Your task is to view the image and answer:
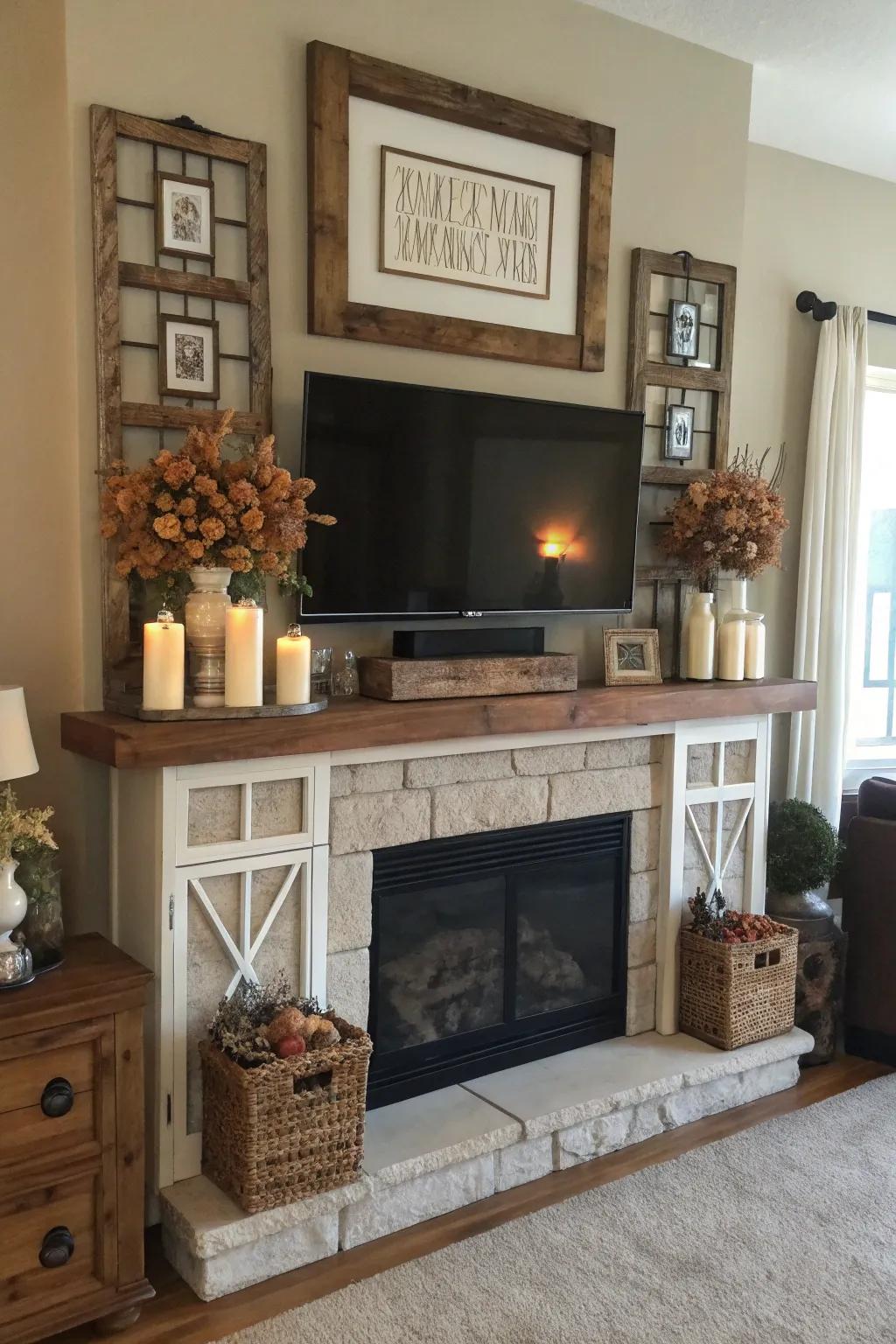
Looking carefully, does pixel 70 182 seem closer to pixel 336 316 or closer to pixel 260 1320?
pixel 336 316

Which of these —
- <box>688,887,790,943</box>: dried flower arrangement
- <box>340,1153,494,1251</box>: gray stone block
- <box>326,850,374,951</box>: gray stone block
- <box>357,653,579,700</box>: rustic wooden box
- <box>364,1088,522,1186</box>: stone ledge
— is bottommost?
<box>340,1153,494,1251</box>: gray stone block

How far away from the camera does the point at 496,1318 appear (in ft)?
7.35

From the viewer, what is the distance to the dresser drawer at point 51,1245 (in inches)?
80.1

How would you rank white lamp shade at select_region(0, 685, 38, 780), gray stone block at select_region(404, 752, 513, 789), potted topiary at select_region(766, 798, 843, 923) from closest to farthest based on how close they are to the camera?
white lamp shade at select_region(0, 685, 38, 780) < gray stone block at select_region(404, 752, 513, 789) < potted topiary at select_region(766, 798, 843, 923)

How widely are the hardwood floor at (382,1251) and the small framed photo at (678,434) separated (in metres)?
1.93

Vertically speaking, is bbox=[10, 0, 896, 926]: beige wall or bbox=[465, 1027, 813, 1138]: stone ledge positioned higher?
bbox=[10, 0, 896, 926]: beige wall

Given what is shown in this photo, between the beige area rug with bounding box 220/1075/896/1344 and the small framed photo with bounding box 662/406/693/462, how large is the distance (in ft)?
6.53

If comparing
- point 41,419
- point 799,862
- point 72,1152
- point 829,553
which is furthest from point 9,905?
point 829,553

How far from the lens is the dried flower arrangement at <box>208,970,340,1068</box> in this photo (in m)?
2.32

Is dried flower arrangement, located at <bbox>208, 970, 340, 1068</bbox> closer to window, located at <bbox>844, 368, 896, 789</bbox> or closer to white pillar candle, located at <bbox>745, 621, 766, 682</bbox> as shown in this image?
white pillar candle, located at <bbox>745, 621, 766, 682</bbox>

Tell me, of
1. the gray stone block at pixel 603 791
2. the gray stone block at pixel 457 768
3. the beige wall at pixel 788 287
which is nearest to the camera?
the gray stone block at pixel 457 768

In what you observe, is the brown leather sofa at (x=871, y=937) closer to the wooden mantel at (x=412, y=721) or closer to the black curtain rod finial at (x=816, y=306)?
the wooden mantel at (x=412, y=721)

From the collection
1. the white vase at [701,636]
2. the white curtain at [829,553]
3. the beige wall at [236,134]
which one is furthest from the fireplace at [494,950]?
the white curtain at [829,553]

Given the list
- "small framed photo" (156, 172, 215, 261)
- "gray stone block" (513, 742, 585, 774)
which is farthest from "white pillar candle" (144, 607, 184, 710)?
"gray stone block" (513, 742, 585, 774)
